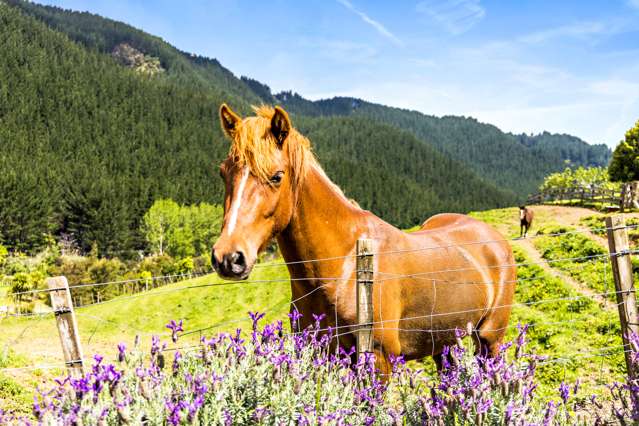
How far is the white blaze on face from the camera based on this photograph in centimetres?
303

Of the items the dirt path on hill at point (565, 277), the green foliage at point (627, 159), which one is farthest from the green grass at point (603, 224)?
the green foliage at point (627, 159)

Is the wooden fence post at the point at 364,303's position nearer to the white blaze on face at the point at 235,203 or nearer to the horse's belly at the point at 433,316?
the horse's belly at the point at 433,316

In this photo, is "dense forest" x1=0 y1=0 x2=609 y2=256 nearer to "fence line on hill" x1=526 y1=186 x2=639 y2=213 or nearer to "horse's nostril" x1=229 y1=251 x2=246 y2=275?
"fence line on hill" x1=526 y1=186 x2=639 y2=213

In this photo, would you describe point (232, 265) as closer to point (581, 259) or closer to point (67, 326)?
point (67, 326)

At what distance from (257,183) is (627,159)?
2495 inches

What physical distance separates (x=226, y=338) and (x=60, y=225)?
109 m

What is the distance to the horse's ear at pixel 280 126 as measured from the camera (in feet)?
10.8

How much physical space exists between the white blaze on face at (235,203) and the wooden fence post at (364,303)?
1122 mm

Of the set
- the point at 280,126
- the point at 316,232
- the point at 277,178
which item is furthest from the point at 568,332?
the point at 280,126

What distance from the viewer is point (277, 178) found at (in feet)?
11.0

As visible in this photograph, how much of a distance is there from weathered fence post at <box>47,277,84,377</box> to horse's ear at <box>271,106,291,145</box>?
2.11 m

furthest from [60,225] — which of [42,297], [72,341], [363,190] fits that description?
[72,341]

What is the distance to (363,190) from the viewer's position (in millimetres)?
145750

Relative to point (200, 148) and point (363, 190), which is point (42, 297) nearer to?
point (363, 190)
